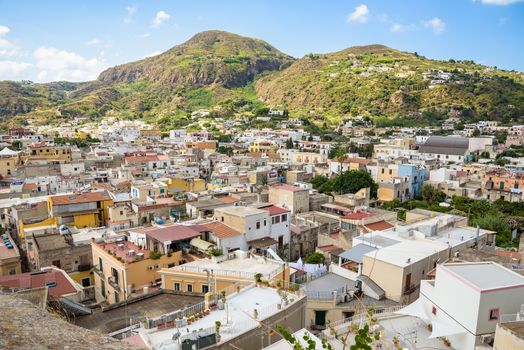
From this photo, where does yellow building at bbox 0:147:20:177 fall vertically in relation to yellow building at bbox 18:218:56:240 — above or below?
above

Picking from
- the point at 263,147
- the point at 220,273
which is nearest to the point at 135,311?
the point at 220,273

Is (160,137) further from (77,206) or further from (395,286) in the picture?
(395,286)

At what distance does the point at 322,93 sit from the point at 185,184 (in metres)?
105

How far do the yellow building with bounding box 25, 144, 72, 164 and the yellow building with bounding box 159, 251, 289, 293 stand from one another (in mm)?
47630

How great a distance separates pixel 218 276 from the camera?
568 inches

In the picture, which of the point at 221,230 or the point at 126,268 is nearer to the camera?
the point at 126,268

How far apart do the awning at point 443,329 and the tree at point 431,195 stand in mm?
35838

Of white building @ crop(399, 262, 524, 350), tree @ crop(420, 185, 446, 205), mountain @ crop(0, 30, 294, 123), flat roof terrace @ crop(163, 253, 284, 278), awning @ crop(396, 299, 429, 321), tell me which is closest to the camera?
white building @ crop(399, 262, 524, 350)

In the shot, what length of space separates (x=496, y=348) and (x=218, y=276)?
872cm

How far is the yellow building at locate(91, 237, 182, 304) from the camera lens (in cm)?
1644

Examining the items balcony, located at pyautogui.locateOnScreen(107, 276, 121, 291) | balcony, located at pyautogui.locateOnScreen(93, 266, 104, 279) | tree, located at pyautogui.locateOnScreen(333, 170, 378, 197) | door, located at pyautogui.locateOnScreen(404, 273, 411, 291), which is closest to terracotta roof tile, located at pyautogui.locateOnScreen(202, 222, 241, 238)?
balcony, located at pyautogui.locateOnScreen(107, 276, 121, 291)

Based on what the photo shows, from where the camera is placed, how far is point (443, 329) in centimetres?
1102

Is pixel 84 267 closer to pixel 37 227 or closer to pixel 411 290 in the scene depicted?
pixel 37 227

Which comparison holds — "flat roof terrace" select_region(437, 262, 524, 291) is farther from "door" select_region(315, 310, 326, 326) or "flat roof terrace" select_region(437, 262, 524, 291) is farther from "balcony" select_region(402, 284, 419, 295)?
"door" select_region(315, 310, 326, 326)
